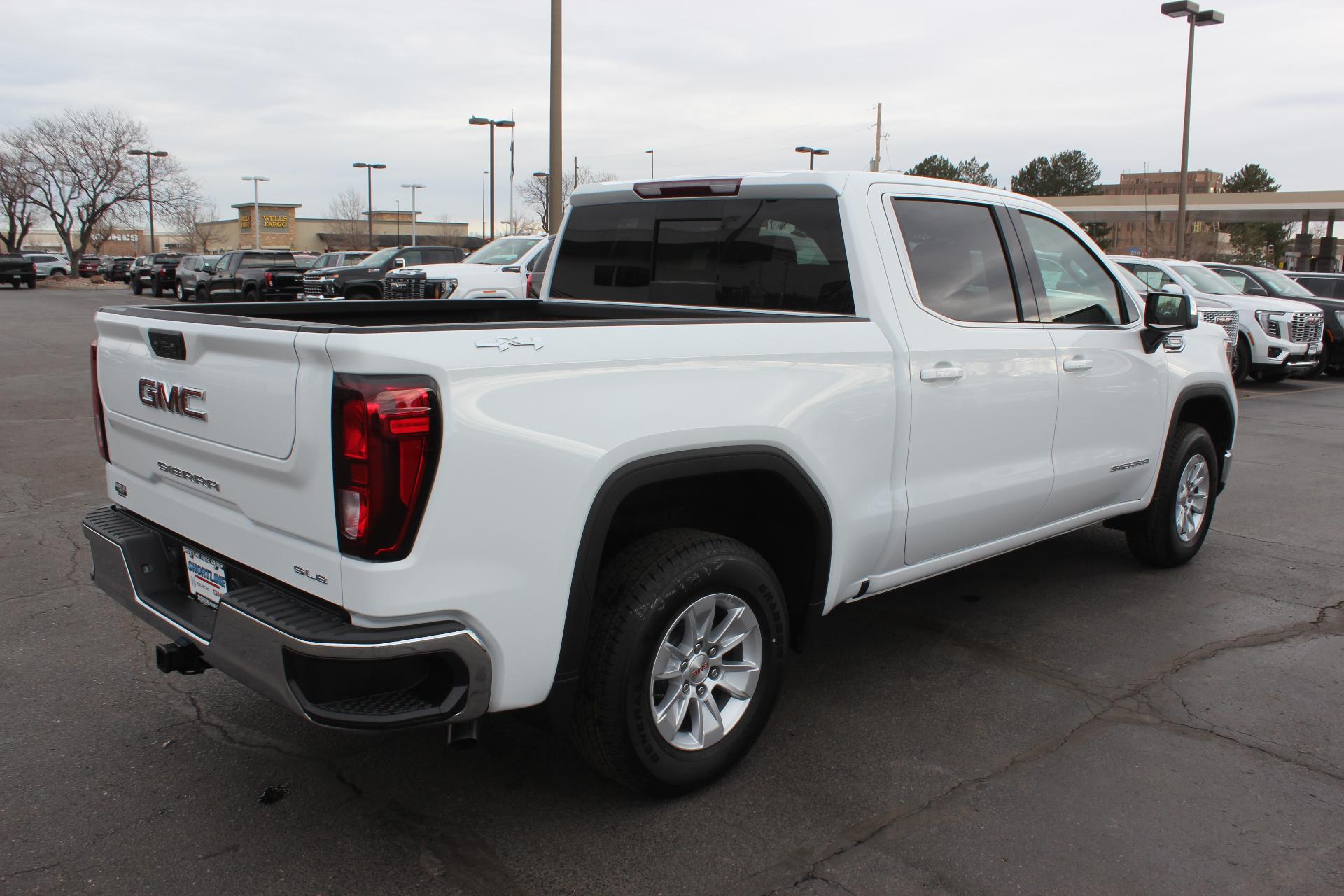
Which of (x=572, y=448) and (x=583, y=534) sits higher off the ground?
(x=572, y=448)

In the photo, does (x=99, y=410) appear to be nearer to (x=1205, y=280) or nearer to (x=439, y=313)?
(x=439, y=313)

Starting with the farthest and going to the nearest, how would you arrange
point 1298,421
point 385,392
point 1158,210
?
1. point 1158,210
2. point 1298,421
3. point 385,392

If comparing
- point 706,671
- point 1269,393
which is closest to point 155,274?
point 1269,393

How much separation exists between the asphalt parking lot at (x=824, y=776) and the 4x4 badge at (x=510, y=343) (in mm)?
1432

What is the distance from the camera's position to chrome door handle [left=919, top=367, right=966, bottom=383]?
379cm

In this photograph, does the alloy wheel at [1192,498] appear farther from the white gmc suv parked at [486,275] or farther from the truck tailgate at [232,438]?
the white gmc suv parked at [486,275]

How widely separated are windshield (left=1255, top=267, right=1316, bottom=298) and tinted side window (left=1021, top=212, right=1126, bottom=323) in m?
15.0

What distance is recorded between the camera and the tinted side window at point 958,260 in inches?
157

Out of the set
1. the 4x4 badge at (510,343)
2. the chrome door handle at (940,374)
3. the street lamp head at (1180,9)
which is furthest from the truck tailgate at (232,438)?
the street lamp head at (1180,9)

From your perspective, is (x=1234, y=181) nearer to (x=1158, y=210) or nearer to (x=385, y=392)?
(x=1158, y=210)

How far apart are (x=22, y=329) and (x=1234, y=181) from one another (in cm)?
8353

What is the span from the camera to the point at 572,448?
2723 millimetres

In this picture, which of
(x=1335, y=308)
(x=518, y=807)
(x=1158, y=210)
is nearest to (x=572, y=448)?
(x=518, y=807)

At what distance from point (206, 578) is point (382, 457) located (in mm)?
977
